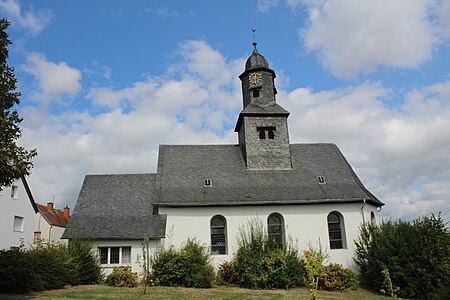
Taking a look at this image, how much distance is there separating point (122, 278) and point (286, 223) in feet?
30.7

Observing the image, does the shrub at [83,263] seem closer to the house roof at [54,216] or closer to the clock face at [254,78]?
the clock face at [254,78]

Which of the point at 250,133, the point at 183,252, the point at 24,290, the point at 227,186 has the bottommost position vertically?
the point at 24,290

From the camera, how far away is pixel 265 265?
19.3 meters

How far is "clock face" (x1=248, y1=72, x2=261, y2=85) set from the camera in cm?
2681

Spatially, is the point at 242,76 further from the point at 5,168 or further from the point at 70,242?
the point at 5,168

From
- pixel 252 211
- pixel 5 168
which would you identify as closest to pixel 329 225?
pixel 252 211

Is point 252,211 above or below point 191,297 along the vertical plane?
above

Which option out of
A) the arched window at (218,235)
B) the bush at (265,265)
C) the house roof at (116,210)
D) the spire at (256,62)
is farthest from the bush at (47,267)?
the spire at (256,62)

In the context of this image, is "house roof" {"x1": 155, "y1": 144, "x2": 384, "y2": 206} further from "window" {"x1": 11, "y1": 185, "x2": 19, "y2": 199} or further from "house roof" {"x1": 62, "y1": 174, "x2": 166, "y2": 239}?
"window" {"x1": 11, "y1": 185, "x2": 19, "y2": 199}

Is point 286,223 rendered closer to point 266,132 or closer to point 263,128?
point 266,132

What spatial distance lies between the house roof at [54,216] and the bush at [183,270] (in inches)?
1154

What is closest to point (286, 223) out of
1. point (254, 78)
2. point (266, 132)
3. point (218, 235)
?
point (218, 235)

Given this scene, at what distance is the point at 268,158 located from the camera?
2488 cm

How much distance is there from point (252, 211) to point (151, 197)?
6.25 meters
